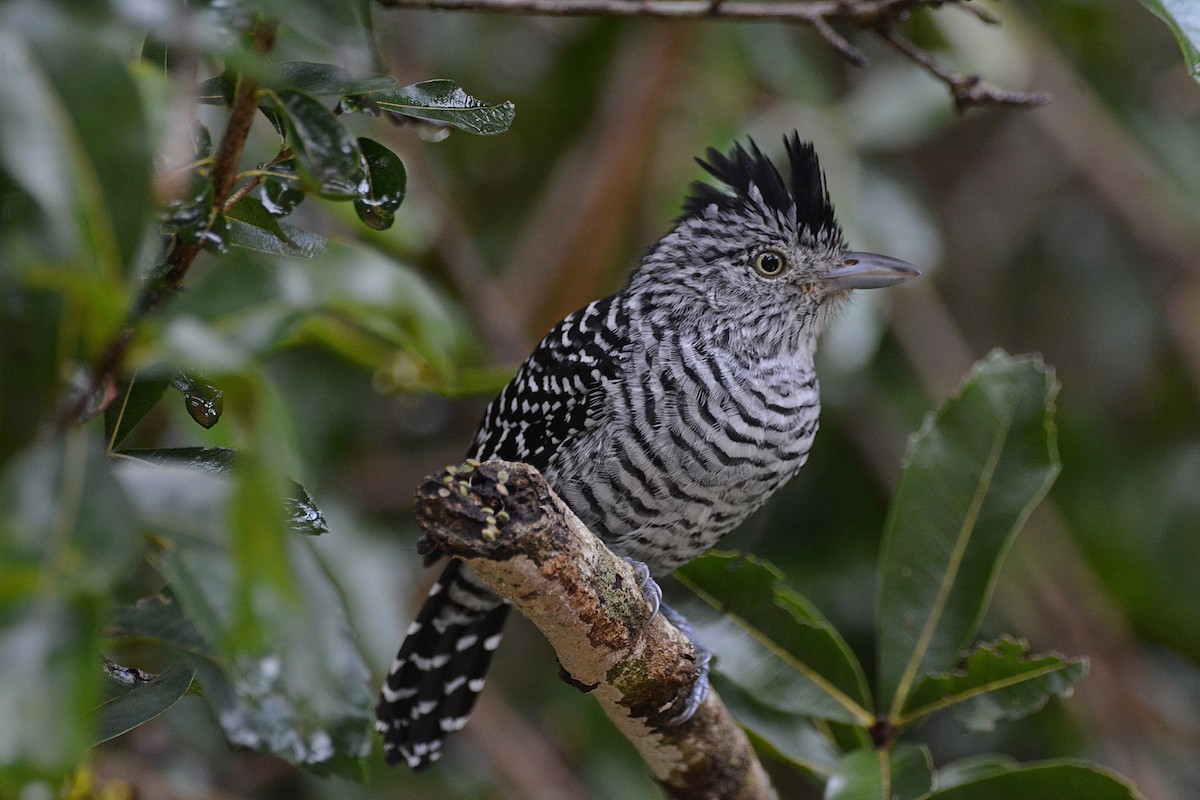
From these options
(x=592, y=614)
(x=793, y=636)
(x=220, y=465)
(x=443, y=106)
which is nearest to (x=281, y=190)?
(x=443, y=106)

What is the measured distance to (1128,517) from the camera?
455 cm

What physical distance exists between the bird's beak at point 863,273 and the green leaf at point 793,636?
2.63ft

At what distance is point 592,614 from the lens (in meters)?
1.92

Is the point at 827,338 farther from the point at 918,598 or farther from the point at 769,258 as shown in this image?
the point at 918,598

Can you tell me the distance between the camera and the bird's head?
2.74 meters

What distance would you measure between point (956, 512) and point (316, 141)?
1.55 m

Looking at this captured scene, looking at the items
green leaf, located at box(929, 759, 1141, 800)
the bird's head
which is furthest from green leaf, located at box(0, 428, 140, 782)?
the bird's head

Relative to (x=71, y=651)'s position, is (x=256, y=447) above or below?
above

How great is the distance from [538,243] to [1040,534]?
90.7 inches

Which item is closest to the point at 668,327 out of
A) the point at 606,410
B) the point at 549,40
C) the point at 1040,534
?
the point at 606,410

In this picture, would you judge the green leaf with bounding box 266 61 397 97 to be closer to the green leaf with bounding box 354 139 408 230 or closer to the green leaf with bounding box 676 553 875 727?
the green leaf with bounding box 354 139 408 230

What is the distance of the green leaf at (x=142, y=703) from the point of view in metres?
1.56

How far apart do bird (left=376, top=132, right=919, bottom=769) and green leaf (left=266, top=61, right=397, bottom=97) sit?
3.79 feet

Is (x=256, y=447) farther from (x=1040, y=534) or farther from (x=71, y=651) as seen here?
(x=1040, y=534)
